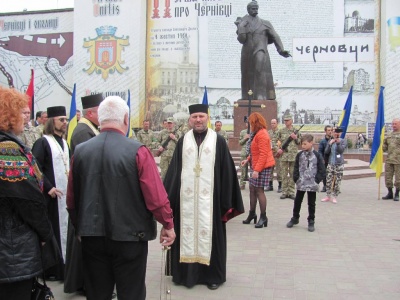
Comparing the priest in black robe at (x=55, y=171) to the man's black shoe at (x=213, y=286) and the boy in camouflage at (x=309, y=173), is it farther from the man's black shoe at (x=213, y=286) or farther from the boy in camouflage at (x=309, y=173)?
the boy in camouflage at (x=309, y=173)

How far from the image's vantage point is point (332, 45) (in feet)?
96.5

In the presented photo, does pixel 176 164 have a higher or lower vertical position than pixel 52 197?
higher

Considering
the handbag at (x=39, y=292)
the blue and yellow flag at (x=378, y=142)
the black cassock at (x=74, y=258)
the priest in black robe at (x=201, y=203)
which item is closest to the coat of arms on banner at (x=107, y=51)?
the blue and yellow flag at (x=378, y=142)

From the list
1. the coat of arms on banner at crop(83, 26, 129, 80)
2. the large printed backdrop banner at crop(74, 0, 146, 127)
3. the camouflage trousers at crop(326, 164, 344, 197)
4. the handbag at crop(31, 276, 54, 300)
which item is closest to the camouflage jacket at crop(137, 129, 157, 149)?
the camouflage trousers at crop(326, 164, 344, 197)

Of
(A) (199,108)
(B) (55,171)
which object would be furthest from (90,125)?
(A) (199,108)

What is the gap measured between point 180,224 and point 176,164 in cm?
59

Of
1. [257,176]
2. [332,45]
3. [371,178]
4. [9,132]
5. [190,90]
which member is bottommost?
[371,178]

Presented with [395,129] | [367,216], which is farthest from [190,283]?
[395,129]

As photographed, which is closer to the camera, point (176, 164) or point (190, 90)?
point (176, 164)

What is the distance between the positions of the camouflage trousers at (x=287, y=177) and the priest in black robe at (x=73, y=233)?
6.57 meters

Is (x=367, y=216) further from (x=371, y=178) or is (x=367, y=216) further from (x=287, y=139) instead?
(x=371, y=178)

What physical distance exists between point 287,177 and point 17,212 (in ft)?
26.7

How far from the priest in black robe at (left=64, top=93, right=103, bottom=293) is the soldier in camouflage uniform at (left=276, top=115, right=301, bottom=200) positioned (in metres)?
6.34

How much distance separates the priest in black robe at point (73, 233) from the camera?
12.6ft
